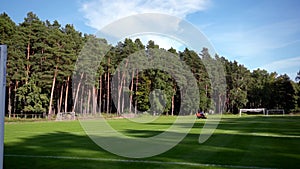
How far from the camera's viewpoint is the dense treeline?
180 feet

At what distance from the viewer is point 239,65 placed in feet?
362

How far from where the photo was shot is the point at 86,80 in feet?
202

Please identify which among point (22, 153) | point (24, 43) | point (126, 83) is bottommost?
point (22, 153)

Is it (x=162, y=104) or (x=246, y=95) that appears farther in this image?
(x=246, y=95)

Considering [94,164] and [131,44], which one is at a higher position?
[131,44]

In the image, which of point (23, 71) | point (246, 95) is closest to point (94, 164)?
point (23, 71)

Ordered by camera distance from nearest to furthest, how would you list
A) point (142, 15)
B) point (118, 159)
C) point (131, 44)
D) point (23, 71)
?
point (118, 159), point (142, 15), point (23, 71), point (131, 44)

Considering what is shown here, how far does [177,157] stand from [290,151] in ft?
15.1

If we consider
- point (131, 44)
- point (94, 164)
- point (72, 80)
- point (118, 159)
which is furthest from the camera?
point (131, 44)

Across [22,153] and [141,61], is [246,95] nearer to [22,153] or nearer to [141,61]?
[141,61]

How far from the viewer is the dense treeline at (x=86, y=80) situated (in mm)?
54875

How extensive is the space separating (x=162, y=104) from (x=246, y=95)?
1534 inches

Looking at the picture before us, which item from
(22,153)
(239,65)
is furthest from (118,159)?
(239,65)

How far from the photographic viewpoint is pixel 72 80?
2518 inches
